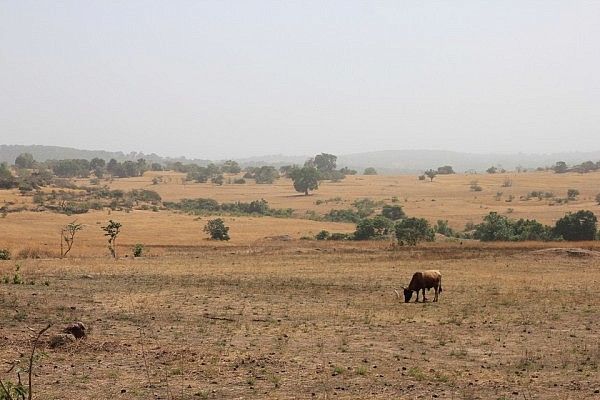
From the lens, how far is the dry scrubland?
14.3 m

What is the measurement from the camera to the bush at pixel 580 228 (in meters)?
59.9

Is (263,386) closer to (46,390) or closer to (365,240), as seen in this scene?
(46,390)

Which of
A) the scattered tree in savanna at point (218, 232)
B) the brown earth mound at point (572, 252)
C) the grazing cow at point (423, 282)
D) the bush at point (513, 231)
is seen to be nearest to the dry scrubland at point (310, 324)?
the brown earth mound at point (572, 252)

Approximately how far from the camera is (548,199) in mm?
120438

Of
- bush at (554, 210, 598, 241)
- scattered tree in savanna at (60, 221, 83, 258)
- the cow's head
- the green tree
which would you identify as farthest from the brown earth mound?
scattered tree in savanna at (60, 221, 83, 258)

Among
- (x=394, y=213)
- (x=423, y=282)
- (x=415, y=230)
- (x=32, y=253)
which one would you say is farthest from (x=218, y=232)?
A: (x=423, y=282)

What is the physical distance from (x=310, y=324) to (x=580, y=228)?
47591 millimetres

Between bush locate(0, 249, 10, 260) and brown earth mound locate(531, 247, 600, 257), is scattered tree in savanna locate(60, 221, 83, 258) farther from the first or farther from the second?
brown earth mound locate(531, 247, 600, 257)

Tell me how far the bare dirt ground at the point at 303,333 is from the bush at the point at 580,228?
80.1ft

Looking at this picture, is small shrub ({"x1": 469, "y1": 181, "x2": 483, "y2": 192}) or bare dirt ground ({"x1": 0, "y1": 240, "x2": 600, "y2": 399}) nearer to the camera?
bare dirt ground ({"x1": 0, "y1": 240, "x2": 600, "y2": 399})

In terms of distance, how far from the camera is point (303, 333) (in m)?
19.6

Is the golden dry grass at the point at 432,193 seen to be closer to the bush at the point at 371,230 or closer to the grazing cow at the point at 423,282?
the bush at the point at 371,230

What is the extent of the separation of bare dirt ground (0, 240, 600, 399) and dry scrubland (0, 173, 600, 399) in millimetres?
65

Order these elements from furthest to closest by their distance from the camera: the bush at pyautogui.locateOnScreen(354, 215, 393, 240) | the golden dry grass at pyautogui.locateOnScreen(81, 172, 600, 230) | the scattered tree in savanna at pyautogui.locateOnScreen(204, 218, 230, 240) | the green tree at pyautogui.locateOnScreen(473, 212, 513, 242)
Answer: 1. the golden dry grass at pyautogui.locateOnScreen(81, 172, 600, 230)
2. the scattered tree in savanna at pyautogui.locateOnScreen(204, 218, 230, 240)
3. the bush at pyautogui.locateOnScreen(354, 215, 393, 240)
4. the green tree at pyautogui.locateOnScreen(473, 212, 513, 242)
